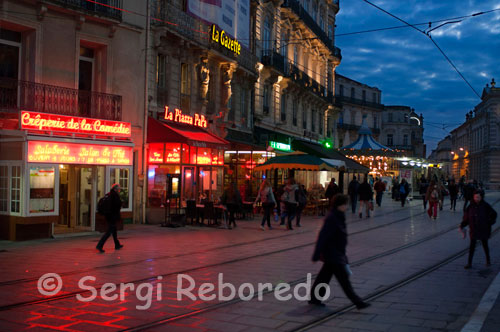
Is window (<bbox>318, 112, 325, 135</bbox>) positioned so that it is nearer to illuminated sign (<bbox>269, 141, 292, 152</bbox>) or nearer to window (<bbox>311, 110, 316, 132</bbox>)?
window (<bbox>311, 110, 316, 132</bbox>)

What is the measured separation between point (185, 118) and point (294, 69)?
15.4 m

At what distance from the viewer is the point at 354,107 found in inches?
2854

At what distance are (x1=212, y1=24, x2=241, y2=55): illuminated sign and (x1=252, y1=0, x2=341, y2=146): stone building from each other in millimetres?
4601

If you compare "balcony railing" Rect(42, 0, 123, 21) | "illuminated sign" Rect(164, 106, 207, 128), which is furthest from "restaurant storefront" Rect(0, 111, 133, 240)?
"illuminated sign" Rect(164, 106, 207, 128)

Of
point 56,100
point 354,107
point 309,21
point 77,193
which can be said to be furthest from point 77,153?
point 354,107

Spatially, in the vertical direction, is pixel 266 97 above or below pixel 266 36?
below

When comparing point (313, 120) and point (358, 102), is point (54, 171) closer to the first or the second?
point (313, 120)

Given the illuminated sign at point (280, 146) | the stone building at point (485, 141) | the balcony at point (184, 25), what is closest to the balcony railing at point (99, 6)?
the balcony at point (184, 25)

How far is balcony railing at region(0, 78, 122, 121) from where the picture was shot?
15.0 m

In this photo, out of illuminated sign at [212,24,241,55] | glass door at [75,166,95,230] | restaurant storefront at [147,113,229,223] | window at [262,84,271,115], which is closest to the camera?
glass door at [75,166,95,230]

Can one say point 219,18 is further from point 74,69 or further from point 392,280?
point 392,280

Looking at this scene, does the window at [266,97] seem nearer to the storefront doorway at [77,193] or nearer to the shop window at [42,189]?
the storefront doorway at [77,193]

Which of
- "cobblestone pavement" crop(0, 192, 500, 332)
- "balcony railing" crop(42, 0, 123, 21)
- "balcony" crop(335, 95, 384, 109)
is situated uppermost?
"balcony" crop(335, 95, 384, 109)

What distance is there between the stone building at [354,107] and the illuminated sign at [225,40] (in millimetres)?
42062
